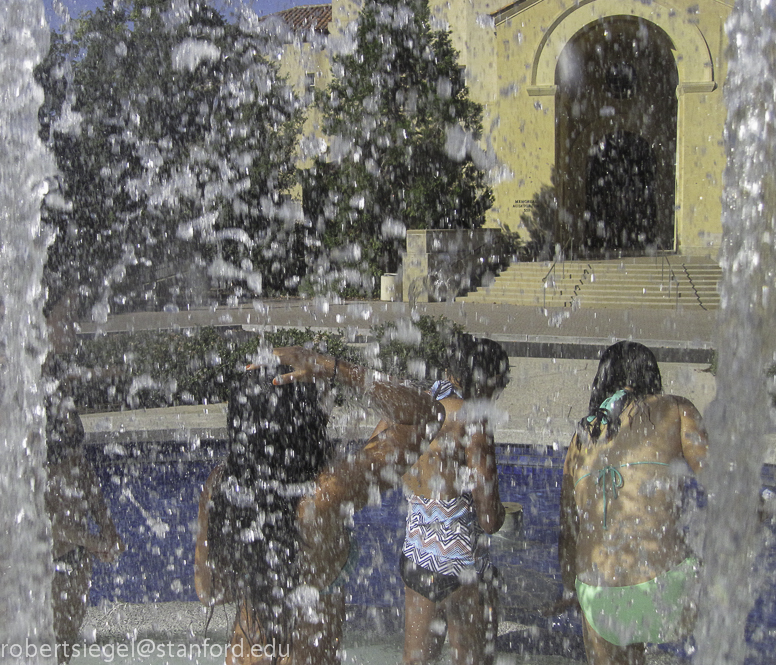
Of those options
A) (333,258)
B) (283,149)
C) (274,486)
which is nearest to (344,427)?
(274,486)

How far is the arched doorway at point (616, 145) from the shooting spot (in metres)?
24.5

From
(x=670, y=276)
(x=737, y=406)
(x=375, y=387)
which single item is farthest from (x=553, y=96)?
(x=375, y=387)

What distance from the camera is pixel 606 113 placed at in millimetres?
25969

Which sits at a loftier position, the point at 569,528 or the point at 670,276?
the point at 670,276

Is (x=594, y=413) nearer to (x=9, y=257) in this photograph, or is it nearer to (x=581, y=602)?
(x=581, y=602)

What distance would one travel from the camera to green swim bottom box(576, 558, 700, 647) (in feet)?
8.84

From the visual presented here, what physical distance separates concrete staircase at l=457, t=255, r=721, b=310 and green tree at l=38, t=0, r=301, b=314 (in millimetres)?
7305

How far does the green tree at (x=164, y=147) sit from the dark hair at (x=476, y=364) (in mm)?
20419

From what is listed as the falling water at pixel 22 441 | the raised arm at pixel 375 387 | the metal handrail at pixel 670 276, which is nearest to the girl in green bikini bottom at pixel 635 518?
the raised arm at pixel 375 387

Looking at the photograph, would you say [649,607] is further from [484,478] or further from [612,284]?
[612,284]

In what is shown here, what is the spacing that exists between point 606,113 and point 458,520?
25.0 m

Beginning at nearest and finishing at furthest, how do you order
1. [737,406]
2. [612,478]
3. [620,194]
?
1. [612,478]
2. [737,406]
3. [620,194]

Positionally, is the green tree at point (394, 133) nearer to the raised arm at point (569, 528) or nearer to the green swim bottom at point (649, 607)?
the raised arm at point (569, 528)

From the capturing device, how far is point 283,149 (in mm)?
23703
